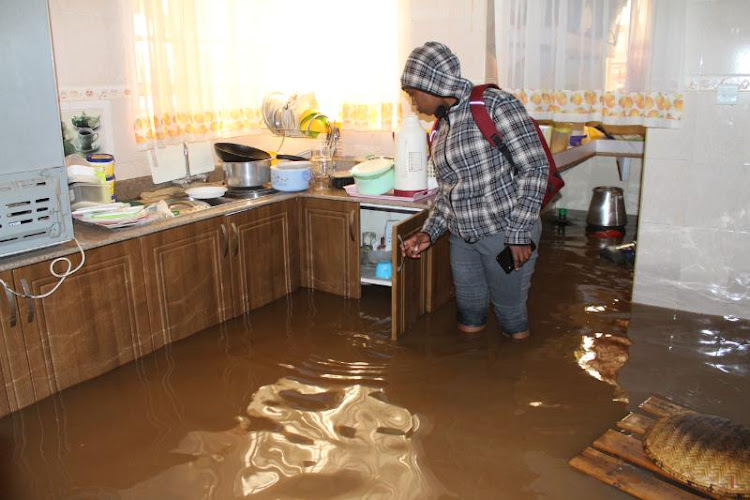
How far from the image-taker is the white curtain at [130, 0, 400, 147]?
3426mm

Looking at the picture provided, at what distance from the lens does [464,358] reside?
9.70 feet

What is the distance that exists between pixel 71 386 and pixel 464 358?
5.55 feet

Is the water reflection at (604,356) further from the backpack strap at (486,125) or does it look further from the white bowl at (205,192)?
the white bowl at (205,192)

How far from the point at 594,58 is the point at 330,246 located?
170 centimetres

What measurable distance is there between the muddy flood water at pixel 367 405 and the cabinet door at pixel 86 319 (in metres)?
0.08

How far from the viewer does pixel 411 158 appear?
3.38 metres

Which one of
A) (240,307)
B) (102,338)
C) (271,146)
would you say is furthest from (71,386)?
(271,146)

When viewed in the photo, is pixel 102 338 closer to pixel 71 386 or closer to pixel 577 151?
pixel 71 386

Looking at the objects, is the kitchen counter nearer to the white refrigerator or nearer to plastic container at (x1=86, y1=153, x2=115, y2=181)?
the white refrigerator

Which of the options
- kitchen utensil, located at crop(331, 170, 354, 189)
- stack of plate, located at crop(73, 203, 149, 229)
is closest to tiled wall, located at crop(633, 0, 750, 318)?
kitchen utensil, located at crop(331, 170, 354, 189)

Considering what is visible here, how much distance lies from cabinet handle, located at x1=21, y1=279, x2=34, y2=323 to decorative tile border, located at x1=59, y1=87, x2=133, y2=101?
3.70ft

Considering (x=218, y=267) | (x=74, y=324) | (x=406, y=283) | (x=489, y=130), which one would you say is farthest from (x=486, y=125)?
(x=74, y=324)

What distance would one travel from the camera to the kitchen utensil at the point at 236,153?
367cm

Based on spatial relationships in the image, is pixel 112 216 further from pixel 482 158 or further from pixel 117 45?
pixel 482 158
